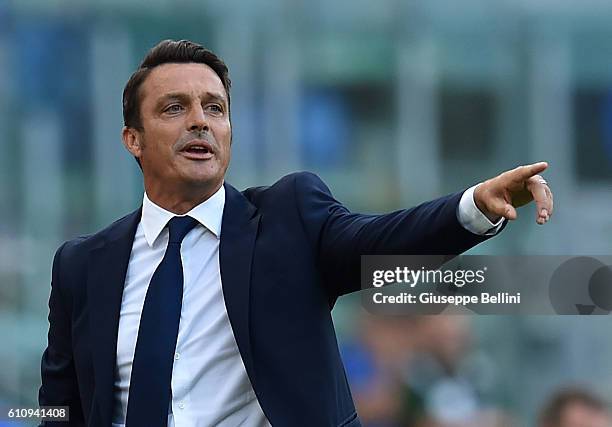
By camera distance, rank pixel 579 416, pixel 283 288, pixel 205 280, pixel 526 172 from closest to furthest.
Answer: pixel 526 172
pixel 283 288
pixel 205 280
pixel 579 416

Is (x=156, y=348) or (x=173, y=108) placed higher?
(x=173, y=108)

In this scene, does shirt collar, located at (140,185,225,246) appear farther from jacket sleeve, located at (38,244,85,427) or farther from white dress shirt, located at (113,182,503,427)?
jacket sleeve, located at (38,244,85,427)

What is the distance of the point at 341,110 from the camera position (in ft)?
21.5

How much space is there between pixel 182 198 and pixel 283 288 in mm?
386

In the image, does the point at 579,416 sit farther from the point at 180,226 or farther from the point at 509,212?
the point at 509,212

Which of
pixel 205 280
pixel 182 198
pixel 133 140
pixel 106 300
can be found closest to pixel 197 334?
pixel 205 280

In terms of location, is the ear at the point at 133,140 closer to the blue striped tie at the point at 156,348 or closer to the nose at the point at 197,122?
the nose at the point at 197,122

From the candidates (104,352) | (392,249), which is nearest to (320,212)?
(392,249)

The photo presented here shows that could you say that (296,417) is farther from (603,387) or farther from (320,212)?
(603,387)

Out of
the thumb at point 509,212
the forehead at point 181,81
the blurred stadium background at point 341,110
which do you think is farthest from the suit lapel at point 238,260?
the blurred stadium background at point 341,110

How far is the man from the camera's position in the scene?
2.60 meters

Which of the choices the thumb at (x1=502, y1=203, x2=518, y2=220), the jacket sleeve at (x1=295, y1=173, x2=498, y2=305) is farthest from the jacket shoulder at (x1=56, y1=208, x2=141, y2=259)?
the thumb at (x1=502, y1=203, x2=518, y2=220)

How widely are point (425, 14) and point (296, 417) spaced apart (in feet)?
14.3

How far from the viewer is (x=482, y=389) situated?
5812mm
